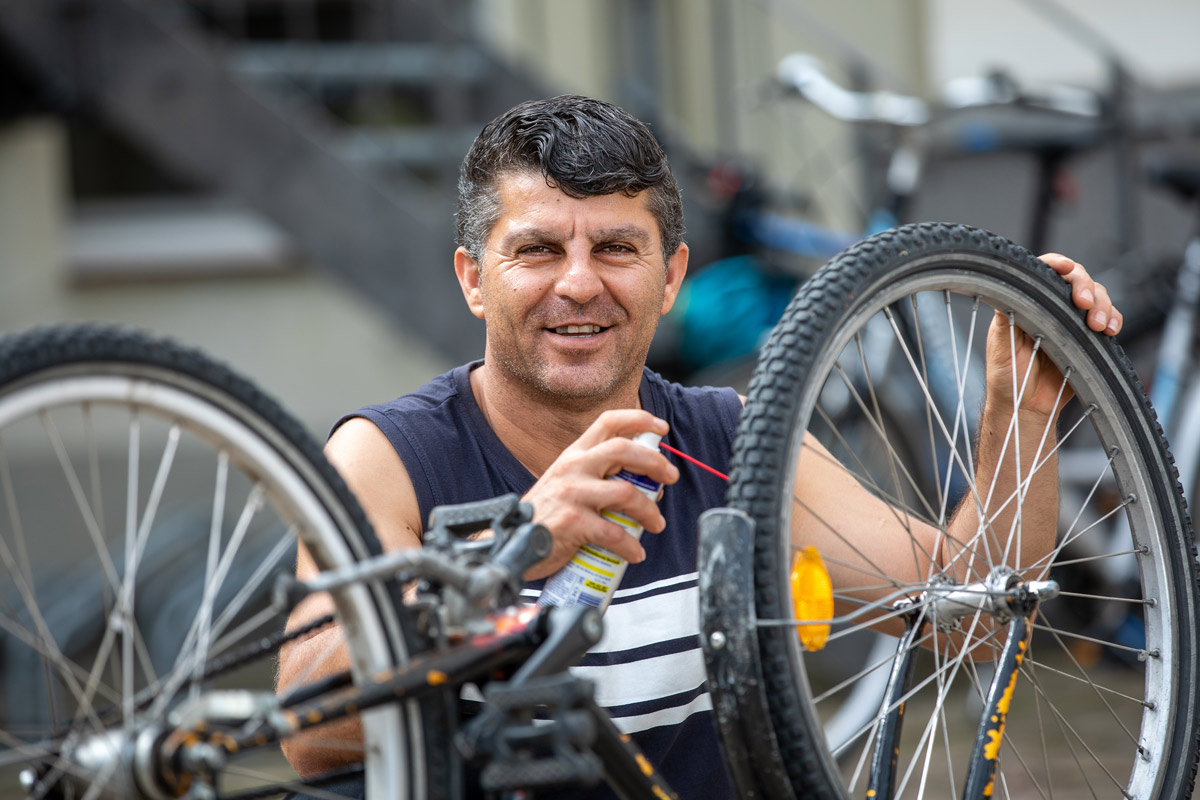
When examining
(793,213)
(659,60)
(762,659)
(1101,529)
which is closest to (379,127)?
(659,60)

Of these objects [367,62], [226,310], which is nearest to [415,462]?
[367,62]

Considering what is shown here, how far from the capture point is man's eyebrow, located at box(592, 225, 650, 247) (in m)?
1.53

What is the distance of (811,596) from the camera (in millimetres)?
1198

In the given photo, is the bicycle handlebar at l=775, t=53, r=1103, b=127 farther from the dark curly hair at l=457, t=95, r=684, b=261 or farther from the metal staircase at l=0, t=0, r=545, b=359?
the dark curly hair at l=457, t=95, r=684, b=261

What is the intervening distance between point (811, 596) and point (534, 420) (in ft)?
1.85

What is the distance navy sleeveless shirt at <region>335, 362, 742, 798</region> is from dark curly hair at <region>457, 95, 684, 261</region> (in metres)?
0.25

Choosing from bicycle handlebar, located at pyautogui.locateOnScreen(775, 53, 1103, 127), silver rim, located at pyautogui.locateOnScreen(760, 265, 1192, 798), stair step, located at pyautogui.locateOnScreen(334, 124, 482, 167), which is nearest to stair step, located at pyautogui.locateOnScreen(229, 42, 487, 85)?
stair step, located at pyautogui.locateOnScreen(334, 124, 482, 167)

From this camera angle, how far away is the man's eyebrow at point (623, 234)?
5.02 ft

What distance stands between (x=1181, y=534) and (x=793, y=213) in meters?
3.58

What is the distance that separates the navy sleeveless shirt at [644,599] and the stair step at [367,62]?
2.93 meters

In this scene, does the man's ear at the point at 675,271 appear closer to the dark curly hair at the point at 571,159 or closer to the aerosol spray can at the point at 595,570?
the dark curly hair at the point at 571,159

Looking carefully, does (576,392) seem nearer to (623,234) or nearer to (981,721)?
(623,234)

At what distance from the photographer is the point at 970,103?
11.3 ft

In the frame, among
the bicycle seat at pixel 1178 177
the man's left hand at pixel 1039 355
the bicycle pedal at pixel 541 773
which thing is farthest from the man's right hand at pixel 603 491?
the bicycle seat at pixel 1178 177
